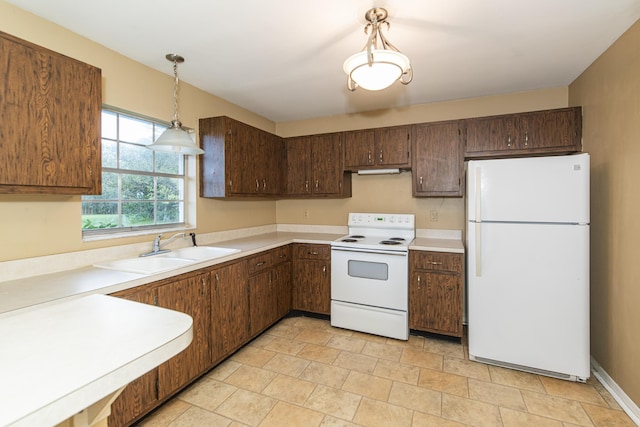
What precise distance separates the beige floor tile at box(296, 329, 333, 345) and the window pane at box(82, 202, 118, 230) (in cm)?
195

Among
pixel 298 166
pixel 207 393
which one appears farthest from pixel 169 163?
pixel 207 393

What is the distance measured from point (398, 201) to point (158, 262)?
260 cm

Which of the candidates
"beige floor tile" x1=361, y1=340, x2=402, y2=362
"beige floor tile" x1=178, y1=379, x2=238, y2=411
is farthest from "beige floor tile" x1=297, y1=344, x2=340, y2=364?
"beige floor tile" x1=178, y1=379, x2=238, y2=411

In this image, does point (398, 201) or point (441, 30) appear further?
point (398, 201)

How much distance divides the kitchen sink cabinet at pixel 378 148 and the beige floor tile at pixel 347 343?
1.85 meters

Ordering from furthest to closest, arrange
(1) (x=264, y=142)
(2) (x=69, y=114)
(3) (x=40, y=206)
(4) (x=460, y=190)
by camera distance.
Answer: (1) (x=264, y=142) < (4) (x=460, y=190) < (3) (x=40, y=206) < (2) (x=69, y=114)

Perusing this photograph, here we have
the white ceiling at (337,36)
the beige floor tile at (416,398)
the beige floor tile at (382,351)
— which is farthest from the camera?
the beige floor tile at (382,351)

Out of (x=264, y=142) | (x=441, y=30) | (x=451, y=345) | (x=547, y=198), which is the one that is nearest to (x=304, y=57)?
(x=441, y=30)

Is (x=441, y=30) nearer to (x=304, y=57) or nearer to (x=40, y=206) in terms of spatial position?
(x=304, y=57)

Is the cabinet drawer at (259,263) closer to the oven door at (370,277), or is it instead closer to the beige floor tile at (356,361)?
the oven door at (370,277)

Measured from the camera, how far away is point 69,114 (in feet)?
5.63

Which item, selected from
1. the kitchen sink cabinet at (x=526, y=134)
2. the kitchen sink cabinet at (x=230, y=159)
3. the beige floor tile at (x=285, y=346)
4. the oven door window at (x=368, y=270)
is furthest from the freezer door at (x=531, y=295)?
the kitchen sink cabinet at (x=230, y=159)

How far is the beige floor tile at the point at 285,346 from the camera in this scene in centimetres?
270

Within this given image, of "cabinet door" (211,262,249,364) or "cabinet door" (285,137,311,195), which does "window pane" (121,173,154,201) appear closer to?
"cabinet door" (211,262,249,364)
